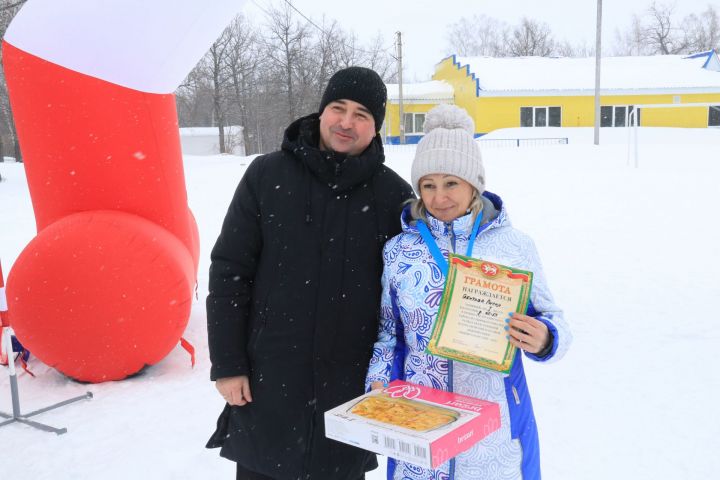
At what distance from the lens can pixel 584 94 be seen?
98.4 ft

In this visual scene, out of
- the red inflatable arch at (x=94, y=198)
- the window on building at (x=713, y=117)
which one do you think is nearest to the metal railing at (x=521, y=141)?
the window on building at (x=713, y=117)

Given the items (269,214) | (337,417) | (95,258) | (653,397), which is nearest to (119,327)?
(95,258)

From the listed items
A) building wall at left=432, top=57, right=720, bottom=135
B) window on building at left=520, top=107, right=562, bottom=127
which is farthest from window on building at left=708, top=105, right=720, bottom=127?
window on building at left=520, top=107, right=562, bottom=127

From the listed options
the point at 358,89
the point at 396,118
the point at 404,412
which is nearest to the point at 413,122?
the point at 396,118

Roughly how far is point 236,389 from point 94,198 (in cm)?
252

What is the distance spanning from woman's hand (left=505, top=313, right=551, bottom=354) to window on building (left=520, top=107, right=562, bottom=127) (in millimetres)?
30232

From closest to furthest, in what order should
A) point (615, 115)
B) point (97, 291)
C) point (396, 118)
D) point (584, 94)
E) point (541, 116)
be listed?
point (97, 291) < point (584, 94) < point (615, 115) < point (541, 116) < point (396, 118)

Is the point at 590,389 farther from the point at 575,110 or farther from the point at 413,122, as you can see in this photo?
the point at 413,122

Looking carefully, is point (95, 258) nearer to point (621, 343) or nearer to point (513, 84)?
point (621, 343)

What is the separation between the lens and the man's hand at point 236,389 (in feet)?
6.73

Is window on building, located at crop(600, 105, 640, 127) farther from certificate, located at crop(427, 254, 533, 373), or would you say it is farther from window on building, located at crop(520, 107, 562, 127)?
certificate, located at crop(427, 254, 533, 373)

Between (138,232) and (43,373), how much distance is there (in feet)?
4.60

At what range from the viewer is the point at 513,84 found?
99.6ft

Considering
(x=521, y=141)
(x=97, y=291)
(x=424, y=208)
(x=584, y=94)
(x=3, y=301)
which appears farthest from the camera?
(x=584, y=94)
